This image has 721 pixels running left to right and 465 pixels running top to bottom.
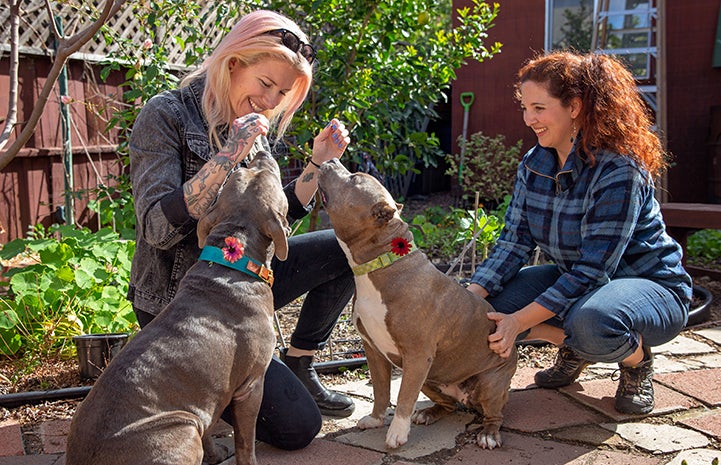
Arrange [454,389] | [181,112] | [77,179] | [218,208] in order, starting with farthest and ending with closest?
[77,179] → [454,389] → [181,112] → [218,208]

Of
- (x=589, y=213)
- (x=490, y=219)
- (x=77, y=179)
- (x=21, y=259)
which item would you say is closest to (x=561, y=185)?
(x=589, y=213)

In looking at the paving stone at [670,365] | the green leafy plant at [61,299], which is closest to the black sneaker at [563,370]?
the paving stone at [670,365]

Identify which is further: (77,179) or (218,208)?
(77,179)

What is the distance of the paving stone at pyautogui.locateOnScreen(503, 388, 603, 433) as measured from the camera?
3.94 metres

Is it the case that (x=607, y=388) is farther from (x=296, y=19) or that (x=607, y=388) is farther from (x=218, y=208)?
(x=296, y=19)

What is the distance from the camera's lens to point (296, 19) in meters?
6.04

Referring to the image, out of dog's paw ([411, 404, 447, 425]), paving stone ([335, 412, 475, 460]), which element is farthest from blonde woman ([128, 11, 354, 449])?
dog's paw ([411, 404, 447, 425])

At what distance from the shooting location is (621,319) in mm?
3691

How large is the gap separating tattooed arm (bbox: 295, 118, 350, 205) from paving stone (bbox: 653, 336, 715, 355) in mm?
2654

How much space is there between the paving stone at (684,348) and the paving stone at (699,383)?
37 centimetres

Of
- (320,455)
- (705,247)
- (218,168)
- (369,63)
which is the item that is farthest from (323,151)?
(705,247)

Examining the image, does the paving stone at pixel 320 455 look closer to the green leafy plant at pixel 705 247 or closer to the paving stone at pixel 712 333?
the paving stone at pixel 712 333

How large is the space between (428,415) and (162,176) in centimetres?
189

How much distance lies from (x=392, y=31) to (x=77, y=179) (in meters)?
4.07
